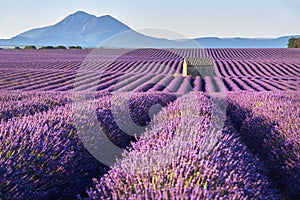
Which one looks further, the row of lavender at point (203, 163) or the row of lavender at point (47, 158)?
the row of lavender at point (47, 158)

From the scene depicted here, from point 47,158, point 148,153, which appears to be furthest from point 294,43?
point 47,158

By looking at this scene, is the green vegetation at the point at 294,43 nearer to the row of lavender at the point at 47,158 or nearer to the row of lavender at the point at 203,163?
the row of lavender at the point at 203,163

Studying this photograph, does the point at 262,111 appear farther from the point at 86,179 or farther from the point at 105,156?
the point at 86,179

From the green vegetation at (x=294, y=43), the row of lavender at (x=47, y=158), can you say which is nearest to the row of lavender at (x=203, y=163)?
the row of lavender at (x=47, y=158)

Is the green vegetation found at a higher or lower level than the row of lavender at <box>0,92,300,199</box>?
lower

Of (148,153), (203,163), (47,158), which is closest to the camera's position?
(203,163)

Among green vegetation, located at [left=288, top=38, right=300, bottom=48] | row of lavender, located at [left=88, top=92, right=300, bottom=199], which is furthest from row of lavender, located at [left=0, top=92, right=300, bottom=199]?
green vegetation, located at [left=288, top=38, right=300, bottom=48]

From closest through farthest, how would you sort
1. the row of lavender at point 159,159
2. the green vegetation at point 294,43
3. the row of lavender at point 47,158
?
the row of lavender at point 159,159
the row of lavender at point 47,158
the green vegetation at point 294,43

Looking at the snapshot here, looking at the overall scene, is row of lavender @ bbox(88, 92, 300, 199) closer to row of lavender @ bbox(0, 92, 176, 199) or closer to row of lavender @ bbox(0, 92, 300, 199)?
row of lavender @ bbox(0, 92, 300, 199)

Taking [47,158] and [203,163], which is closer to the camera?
[203,163]

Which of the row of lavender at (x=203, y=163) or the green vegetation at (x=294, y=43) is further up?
the row of lavender at (x=203, y=163)

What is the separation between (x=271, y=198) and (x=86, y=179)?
1.90m

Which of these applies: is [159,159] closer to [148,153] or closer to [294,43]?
[148,153]

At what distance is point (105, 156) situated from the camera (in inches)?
188
